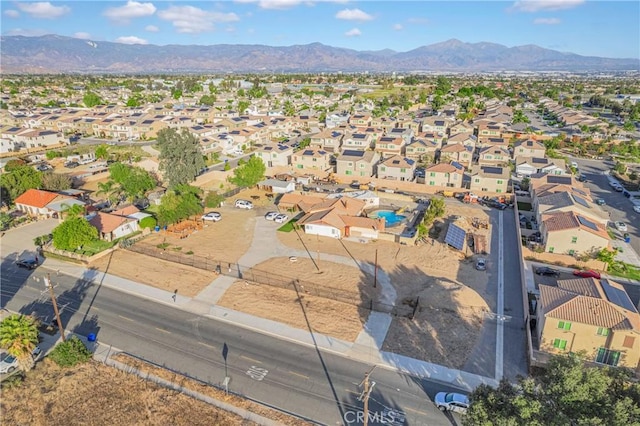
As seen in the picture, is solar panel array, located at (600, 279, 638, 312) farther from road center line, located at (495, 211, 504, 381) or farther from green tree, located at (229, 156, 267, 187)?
green tree, located at (229, 156, 267, 187)

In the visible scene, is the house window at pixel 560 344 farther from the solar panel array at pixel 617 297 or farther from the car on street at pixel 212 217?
the car on street at pixel 212 217

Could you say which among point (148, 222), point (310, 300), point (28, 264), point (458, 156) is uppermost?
point (458, 156)

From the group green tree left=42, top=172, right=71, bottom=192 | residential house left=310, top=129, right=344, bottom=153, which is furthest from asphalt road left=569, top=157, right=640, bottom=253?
green tree left=42, top=172, right=71, bottom=192

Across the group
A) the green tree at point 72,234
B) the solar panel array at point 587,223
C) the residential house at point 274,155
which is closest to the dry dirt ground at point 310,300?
the green tree at point 72,234

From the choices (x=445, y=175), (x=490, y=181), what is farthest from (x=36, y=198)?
(x=490, y=181)

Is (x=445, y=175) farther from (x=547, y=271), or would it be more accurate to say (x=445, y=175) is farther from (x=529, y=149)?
(x=529, y=149)

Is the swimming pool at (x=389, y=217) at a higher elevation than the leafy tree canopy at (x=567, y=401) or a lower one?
lower
